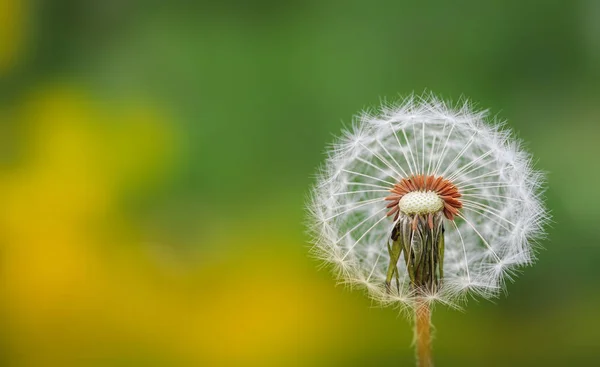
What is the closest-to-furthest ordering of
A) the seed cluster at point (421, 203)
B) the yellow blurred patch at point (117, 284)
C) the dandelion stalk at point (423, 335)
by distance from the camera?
the dandelion stalk at point (423, 335) < the seed cluster at point (421, 203) < the yellow blurred patch at point (117, 284)

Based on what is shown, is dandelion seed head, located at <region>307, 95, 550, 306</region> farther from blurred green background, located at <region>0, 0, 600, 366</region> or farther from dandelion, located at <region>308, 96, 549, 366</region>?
blurred green background, located at <region>0, 0, 600, 366</region>

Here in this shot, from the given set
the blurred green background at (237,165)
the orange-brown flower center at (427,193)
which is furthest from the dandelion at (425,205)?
the blurred green background at (237,165)

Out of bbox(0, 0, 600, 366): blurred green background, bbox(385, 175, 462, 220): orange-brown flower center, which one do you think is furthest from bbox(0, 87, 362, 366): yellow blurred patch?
bbox(385, 175, 462, 220): orange-brown flower center

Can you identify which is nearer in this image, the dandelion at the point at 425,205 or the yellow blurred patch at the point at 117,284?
the dandelion at the point at 425,205

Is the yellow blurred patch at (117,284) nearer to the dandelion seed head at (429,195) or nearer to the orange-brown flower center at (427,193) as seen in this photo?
the dandelion seed head at (429,195)

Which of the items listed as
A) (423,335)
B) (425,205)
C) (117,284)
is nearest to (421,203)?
(425,205)

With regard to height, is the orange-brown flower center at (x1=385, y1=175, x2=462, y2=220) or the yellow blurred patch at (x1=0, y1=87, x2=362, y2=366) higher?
the yellow blurred patch at (x1=0, y1=87, x2=362, y2=366)

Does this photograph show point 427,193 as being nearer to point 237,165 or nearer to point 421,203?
point 421,203
